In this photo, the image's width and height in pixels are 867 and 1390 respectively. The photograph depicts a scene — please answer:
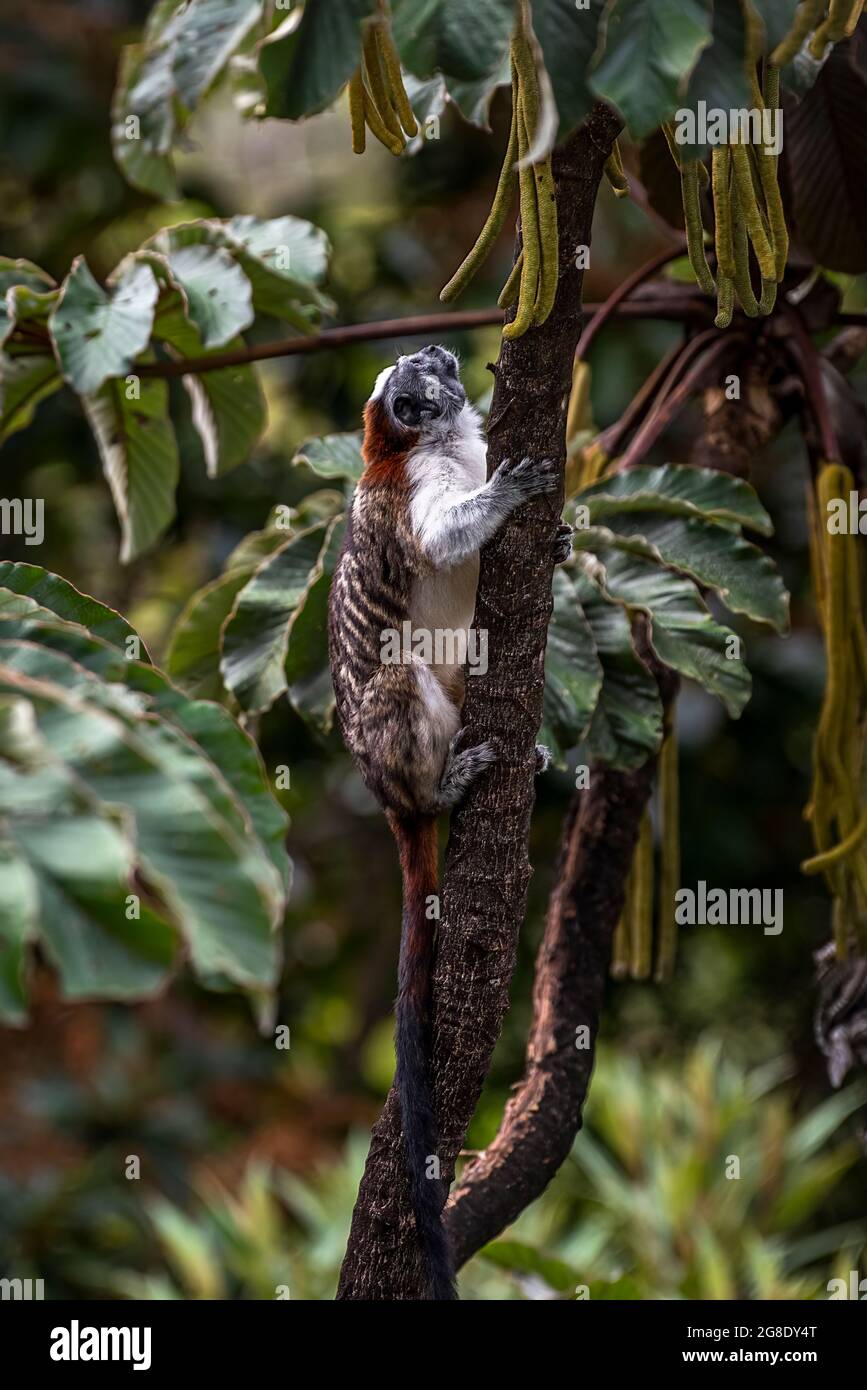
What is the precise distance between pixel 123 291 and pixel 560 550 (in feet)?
2.68

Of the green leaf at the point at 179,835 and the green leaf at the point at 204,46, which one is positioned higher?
the green leaf at the point at 204,46

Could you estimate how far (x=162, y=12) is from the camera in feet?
9.34

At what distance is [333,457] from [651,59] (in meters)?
1.53

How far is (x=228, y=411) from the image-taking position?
2.78 m

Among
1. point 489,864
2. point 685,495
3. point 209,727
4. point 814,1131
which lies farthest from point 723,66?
point 814,1131

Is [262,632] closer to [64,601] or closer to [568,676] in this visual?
[568,676]

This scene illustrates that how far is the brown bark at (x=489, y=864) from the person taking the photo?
1826 millimetres

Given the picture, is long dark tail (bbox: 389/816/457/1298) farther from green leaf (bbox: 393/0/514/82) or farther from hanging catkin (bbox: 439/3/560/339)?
green leaf (bbox: 393/0/514/82)

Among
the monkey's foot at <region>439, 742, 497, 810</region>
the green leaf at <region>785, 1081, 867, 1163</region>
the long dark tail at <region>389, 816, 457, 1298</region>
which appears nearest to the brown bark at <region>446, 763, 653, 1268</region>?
the long dark tail at <region>389, 816, 457, 1298</region>

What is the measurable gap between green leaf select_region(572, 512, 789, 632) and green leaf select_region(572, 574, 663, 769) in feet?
0.38

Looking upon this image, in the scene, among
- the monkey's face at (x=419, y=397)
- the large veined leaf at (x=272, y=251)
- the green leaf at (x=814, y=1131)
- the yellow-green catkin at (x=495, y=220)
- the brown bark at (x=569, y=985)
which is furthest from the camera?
the green leaf at (x=814, y=1131)

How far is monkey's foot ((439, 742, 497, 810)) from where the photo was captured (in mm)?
1873

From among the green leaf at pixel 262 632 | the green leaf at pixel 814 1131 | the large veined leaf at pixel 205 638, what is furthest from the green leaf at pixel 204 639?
the green leaf at pixel 814 1131

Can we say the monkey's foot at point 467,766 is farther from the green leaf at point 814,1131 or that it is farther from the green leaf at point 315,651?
the green leaf at point 814,1131
